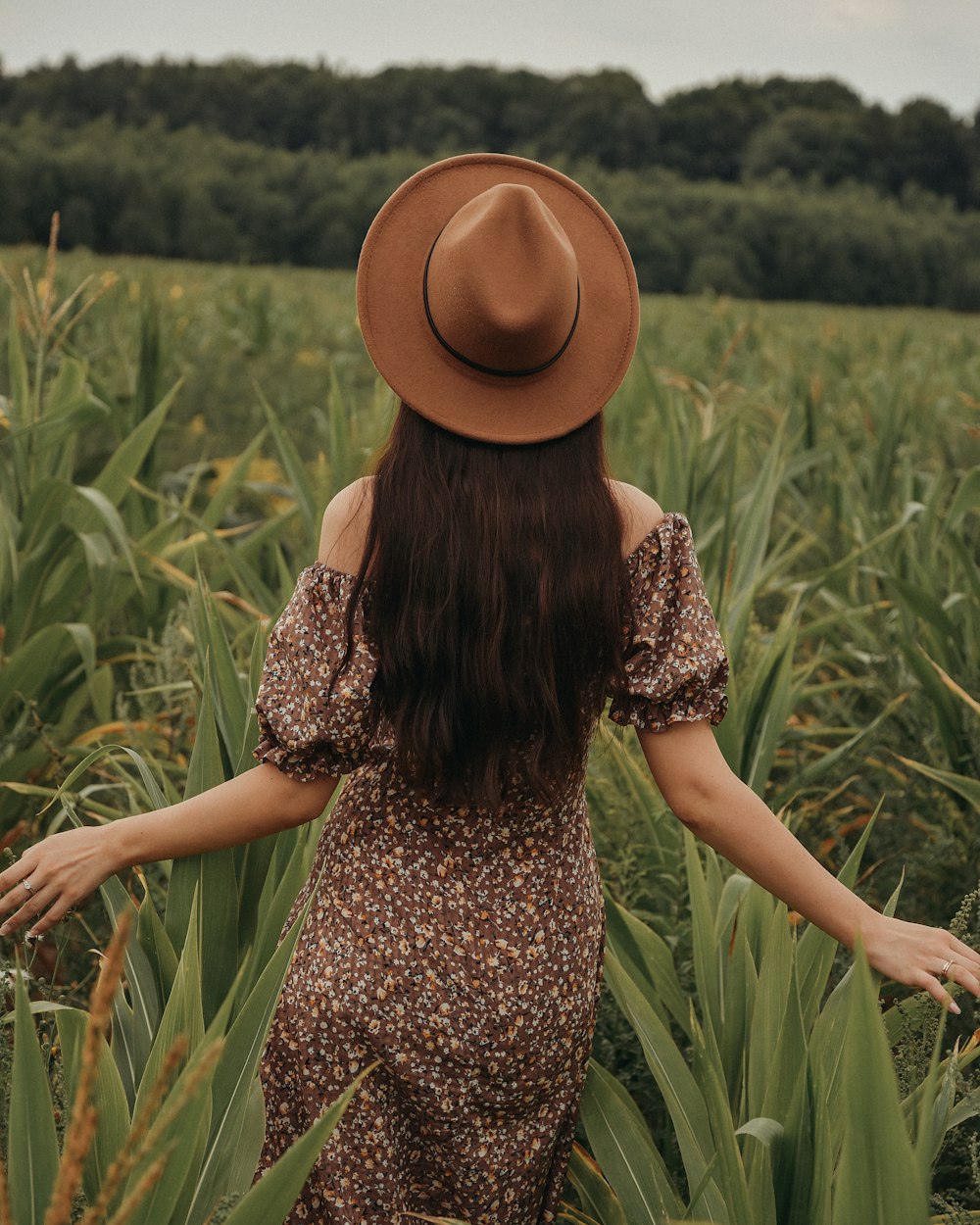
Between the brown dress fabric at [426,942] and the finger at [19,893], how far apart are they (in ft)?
0.79

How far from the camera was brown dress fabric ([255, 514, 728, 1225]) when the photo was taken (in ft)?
3.99

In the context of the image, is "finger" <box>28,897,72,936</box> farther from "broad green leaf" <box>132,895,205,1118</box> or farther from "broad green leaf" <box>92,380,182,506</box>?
"broad green leaf" <box>92,380,182,506</box>

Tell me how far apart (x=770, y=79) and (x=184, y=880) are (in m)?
58.1

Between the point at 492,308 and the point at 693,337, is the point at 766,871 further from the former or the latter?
the point at 693,337

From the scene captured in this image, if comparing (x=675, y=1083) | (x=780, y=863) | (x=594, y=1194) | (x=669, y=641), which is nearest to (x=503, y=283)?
(x=669, y=641)

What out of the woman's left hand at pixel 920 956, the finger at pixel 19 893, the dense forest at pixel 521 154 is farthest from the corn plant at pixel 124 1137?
the dense forest at pixel 521 154

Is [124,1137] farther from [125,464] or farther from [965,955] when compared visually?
[125,464]

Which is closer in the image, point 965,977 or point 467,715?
point 965,977

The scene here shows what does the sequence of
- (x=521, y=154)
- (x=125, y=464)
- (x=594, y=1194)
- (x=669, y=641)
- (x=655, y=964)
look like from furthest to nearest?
(x=521, y=154) < (x=125, y=464) < (x=655, y=964) < (x=594, y=1194) < (x=669, y=641)

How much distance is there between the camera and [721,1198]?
46.3 inches

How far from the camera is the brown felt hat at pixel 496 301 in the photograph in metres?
1.14

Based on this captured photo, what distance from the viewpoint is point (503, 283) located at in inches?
44.8

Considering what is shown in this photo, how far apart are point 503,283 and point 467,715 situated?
0.41 meters

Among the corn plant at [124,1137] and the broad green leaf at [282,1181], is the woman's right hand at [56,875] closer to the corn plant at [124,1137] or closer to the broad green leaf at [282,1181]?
the corn plant at [124,1137]
